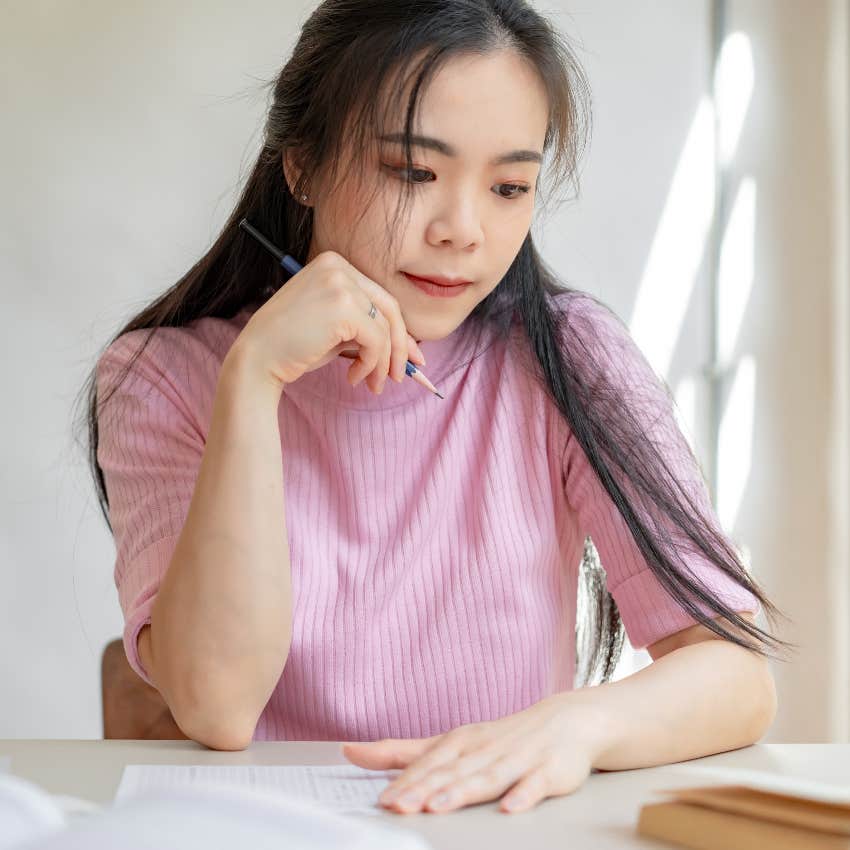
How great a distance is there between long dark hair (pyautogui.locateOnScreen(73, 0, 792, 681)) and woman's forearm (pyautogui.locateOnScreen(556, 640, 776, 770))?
46 mm

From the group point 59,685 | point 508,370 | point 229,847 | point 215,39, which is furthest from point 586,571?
point 215,39

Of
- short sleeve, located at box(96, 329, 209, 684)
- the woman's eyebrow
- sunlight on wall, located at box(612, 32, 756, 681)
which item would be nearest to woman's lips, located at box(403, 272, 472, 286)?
the woman's eyebrow

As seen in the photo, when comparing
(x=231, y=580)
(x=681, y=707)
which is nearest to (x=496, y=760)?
(x=681, y=707)

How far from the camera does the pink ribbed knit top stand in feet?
4.24

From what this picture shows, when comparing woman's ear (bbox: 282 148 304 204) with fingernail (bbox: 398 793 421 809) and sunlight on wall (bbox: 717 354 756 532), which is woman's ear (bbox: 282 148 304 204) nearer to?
fingernail (bbox: 398 793 421 809)

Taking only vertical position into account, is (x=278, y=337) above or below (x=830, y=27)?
below

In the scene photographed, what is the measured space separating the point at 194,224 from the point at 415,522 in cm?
145

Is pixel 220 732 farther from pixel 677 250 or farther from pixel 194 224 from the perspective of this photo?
pixel 677 250

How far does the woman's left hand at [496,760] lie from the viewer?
870mm

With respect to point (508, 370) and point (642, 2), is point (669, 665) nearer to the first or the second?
point (508, 370)

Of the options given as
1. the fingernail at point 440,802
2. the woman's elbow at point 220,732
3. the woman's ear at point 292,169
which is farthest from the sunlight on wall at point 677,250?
the fingernail at point 440,802

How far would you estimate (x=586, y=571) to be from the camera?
1.52 metres

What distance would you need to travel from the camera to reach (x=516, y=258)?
4.78ft

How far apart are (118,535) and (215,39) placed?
1.63 m
